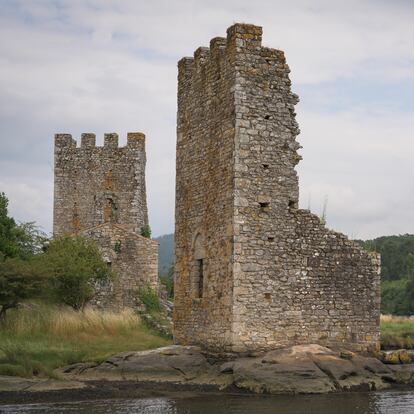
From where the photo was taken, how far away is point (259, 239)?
2434 cm

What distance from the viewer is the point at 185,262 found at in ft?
89.1

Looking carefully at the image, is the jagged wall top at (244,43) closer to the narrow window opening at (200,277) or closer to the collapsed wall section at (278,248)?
the collapsed wall section at (278,248)

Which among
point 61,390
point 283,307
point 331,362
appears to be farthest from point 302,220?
point 61,390

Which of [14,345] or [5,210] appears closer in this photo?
[14,345]

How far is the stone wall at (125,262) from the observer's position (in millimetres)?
35344

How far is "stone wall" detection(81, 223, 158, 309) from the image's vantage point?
35.3 m

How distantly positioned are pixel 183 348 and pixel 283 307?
118 inches

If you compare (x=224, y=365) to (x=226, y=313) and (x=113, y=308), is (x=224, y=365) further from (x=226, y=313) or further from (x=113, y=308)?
(x=113, y=308)

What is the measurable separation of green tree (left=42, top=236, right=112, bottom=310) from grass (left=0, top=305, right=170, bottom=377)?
105 centimetres

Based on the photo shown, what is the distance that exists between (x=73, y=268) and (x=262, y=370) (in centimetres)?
1131

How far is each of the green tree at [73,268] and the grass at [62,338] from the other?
105 centimetres

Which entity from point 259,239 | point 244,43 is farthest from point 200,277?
point 244,43

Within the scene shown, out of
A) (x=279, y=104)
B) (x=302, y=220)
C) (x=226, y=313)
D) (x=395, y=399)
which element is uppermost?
(x=279, y=104)

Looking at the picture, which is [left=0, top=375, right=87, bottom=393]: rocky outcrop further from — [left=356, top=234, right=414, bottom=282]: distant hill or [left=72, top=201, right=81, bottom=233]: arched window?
[left=356, top=234, right=414, bottom=282]: distant hill
